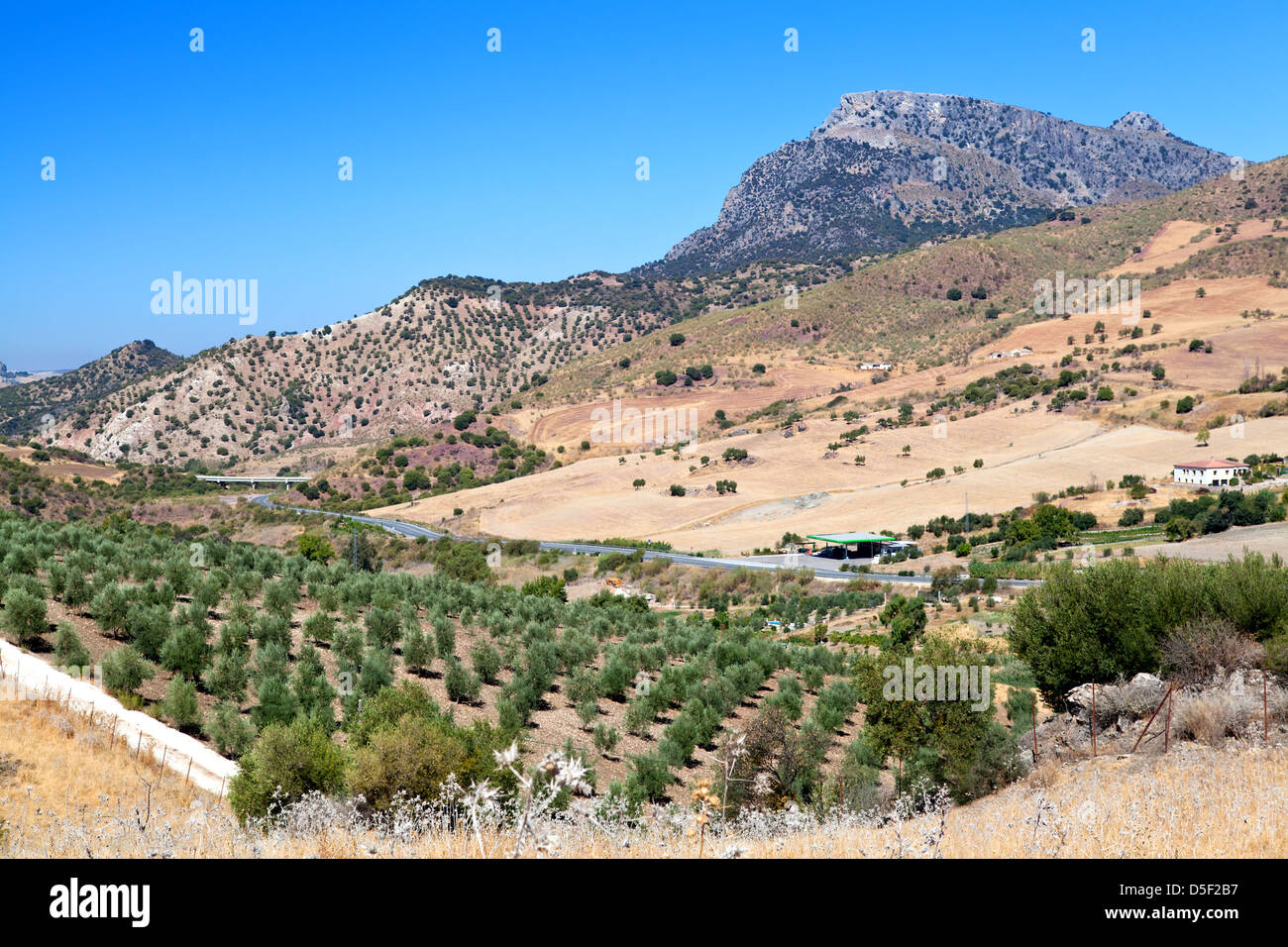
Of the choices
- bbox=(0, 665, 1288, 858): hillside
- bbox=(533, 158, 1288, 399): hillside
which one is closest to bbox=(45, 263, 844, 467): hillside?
bbox=(533, 158, 1288, 399): hillside

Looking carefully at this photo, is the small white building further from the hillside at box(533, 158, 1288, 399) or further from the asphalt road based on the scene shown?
the hillside at box(533, 158, 1288, 399)

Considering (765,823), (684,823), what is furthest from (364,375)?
(684,823)

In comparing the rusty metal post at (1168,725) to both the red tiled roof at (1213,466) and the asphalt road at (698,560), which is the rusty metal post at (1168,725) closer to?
the asphalt road at (698,560)

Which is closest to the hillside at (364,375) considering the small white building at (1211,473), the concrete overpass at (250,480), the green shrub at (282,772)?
the concrete overpass at (250,480)

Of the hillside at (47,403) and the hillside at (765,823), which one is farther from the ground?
the hillside at (47,403)

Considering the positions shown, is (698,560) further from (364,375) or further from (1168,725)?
(364,375)
